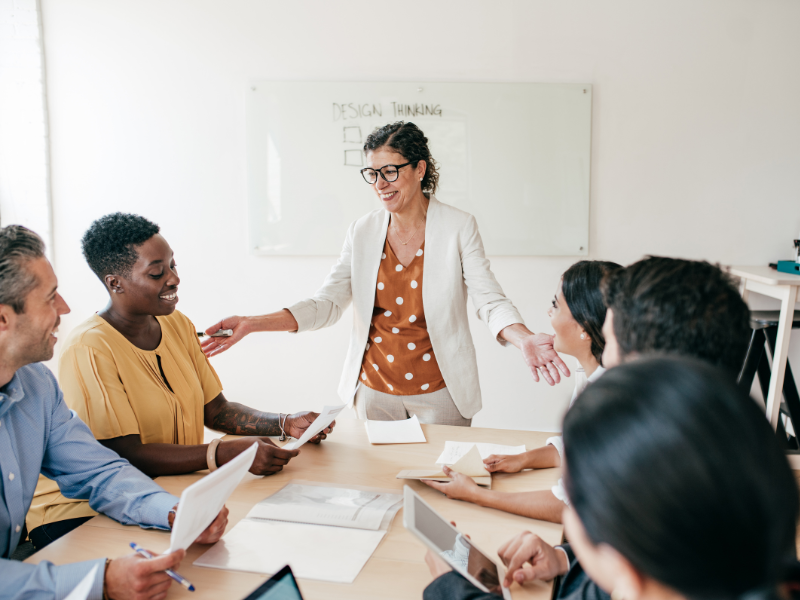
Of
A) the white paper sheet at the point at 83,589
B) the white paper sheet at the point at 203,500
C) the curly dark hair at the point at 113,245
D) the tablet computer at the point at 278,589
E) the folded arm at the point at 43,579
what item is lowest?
the folded arm at the point at 43,579

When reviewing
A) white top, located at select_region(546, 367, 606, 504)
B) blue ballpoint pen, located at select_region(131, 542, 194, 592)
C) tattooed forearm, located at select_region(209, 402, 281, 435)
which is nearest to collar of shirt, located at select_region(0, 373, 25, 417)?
blue ballpoint pen, located at select_region(131, 542, 194, 592)

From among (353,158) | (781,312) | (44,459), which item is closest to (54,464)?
(44,459)

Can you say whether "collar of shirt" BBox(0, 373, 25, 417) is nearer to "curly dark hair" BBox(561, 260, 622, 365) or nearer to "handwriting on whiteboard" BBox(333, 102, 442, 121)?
"curly dark hair" BBox(561, 260, 622, 365)

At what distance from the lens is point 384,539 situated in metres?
1.21

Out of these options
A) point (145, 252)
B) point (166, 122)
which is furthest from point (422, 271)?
point (166, 122)

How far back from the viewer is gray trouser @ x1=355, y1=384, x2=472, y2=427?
2.15 metres

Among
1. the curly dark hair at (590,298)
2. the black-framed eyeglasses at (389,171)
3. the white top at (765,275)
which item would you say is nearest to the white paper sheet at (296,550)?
the curly dark hair at (590,298)

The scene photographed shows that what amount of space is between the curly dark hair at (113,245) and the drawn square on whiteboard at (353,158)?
1855 millimetres

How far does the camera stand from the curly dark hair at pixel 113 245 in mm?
1618

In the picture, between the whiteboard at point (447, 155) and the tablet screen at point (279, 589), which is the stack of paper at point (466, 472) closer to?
the tablet screen at point (279, 589)

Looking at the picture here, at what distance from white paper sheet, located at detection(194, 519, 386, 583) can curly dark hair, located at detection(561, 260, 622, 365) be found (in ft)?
2.45

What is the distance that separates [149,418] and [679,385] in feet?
4.71

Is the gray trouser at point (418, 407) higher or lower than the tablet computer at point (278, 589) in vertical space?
lower

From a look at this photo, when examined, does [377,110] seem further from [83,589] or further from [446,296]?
[83,589]
